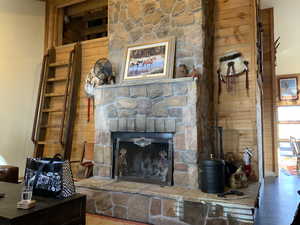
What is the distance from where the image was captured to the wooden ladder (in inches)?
180

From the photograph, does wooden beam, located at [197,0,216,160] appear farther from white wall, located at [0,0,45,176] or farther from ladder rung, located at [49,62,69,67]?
white wall, located at [0,0,45,176]

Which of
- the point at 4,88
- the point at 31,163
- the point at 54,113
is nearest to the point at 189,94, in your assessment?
the point at 31,163

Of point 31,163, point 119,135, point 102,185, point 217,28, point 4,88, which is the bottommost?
point 102,185

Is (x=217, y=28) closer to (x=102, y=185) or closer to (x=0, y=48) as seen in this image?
(x=102, y=185)

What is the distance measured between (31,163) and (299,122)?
9150 mm

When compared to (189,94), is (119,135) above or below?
below

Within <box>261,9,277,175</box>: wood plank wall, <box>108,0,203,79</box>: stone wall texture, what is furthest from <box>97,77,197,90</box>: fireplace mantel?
<box>261,9,277,175</box>: wood plank wall

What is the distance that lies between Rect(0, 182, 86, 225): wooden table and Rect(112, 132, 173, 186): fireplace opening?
1.33 metres

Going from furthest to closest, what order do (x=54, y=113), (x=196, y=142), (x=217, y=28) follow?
(x=54, y=113)
(x=217, y=28)
(x=196, y=142)

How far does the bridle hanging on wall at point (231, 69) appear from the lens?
11.0 ft

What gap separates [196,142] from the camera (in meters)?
2.90

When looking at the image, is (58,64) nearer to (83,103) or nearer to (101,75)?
(83,103)

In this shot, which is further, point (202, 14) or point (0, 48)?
point (0, 48)

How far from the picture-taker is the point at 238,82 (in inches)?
134
